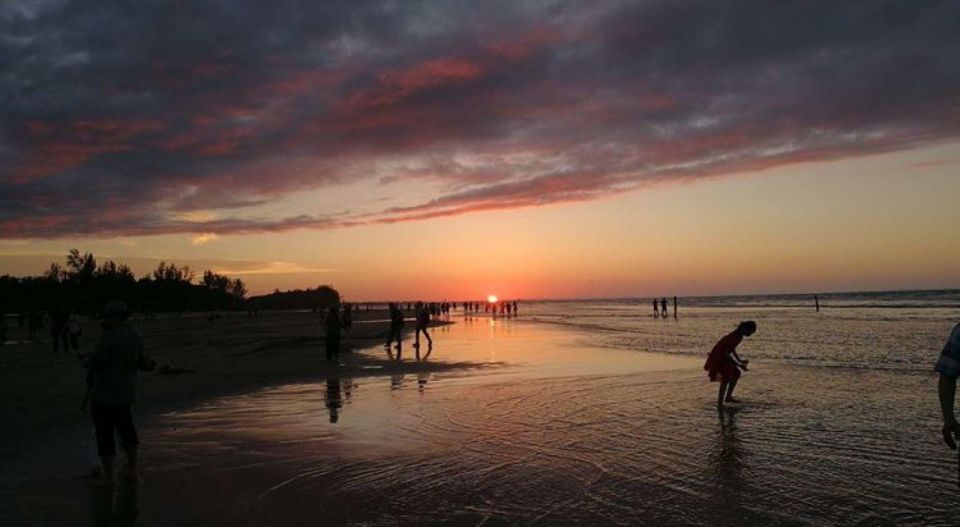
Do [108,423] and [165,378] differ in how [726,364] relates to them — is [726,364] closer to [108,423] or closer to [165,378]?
[108,423]

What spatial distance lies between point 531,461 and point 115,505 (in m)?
4.80

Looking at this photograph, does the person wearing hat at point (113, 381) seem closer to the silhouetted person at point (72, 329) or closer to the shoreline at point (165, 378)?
the shoreline at point (165, 378)

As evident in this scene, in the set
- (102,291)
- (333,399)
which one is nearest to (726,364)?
(333,399)

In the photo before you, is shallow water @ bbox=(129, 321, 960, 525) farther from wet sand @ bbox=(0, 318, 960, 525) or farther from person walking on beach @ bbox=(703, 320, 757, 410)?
person walking on beach @ bbox=(703, 320, 757, 410)

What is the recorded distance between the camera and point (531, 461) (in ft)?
27.9

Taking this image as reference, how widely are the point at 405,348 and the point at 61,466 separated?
21.1m

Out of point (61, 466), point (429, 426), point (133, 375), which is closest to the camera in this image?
point (133, 375)

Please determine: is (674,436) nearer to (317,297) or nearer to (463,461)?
(463,461)

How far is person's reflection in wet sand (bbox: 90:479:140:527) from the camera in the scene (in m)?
6.27

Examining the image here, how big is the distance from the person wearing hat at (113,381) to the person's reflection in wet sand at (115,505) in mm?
204

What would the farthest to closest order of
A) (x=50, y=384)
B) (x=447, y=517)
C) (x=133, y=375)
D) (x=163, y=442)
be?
(x=50, y=384)
(x=163, y=442)
(x=133, y=375)
(x=447, y=517)

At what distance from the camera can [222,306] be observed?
13612 cm

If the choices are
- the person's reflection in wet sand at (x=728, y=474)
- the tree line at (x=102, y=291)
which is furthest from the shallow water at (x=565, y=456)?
the tree line at (x=102, y=291)

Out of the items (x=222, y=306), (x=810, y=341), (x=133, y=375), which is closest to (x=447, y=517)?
(x=133, y=375)
